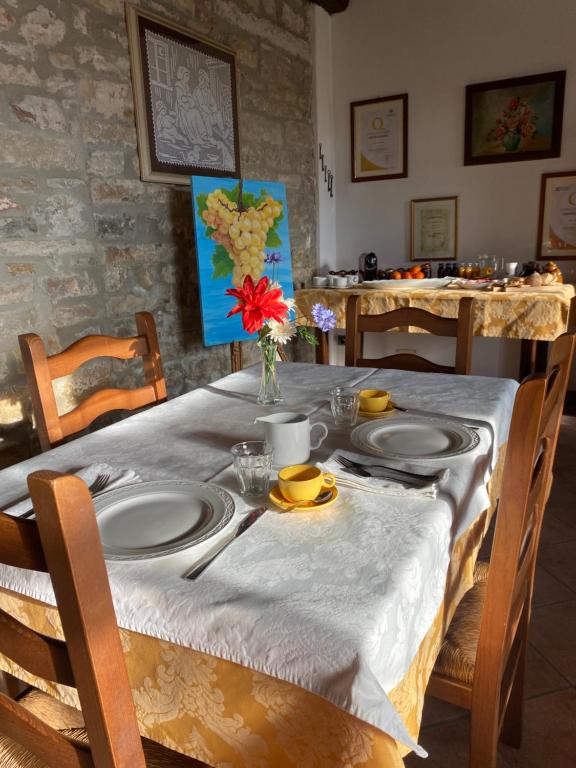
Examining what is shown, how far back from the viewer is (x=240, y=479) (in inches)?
37.8

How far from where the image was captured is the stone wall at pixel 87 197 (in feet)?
6.82

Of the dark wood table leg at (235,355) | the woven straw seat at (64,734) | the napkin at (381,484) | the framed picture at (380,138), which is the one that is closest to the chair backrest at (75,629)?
the woven straw seat at (64,734)

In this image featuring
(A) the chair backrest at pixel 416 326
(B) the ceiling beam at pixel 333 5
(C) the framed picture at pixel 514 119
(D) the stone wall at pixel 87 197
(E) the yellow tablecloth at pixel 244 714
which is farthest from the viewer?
(B) the ceiling beam at pixel 333 5


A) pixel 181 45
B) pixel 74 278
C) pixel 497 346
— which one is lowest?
pixel 497 346

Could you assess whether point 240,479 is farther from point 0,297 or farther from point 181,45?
point 181,45

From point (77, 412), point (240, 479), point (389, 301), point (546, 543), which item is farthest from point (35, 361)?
point (389, 301)

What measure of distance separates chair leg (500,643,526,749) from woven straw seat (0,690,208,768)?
0.81 m

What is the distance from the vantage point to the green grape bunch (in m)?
2.87

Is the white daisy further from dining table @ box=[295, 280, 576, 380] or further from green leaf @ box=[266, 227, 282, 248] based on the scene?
green leaf @ box=[266, 227, 282, 248]

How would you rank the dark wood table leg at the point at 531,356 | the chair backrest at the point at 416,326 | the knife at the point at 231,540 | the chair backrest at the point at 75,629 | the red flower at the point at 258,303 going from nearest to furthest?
the chair backrest at the point at 75,629 → the knife at the point at 231,540 → the red flower at the point at 258,303 → the chair backrest at the point at 416,326 → the dark wood table leg at the point at 531,356

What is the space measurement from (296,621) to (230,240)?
2.54m

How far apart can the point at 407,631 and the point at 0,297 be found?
193 centimetres

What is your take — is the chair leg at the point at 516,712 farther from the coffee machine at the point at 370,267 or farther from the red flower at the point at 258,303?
the coffee machine at the point at 370,267

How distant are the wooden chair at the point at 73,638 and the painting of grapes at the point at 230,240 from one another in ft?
7.28
